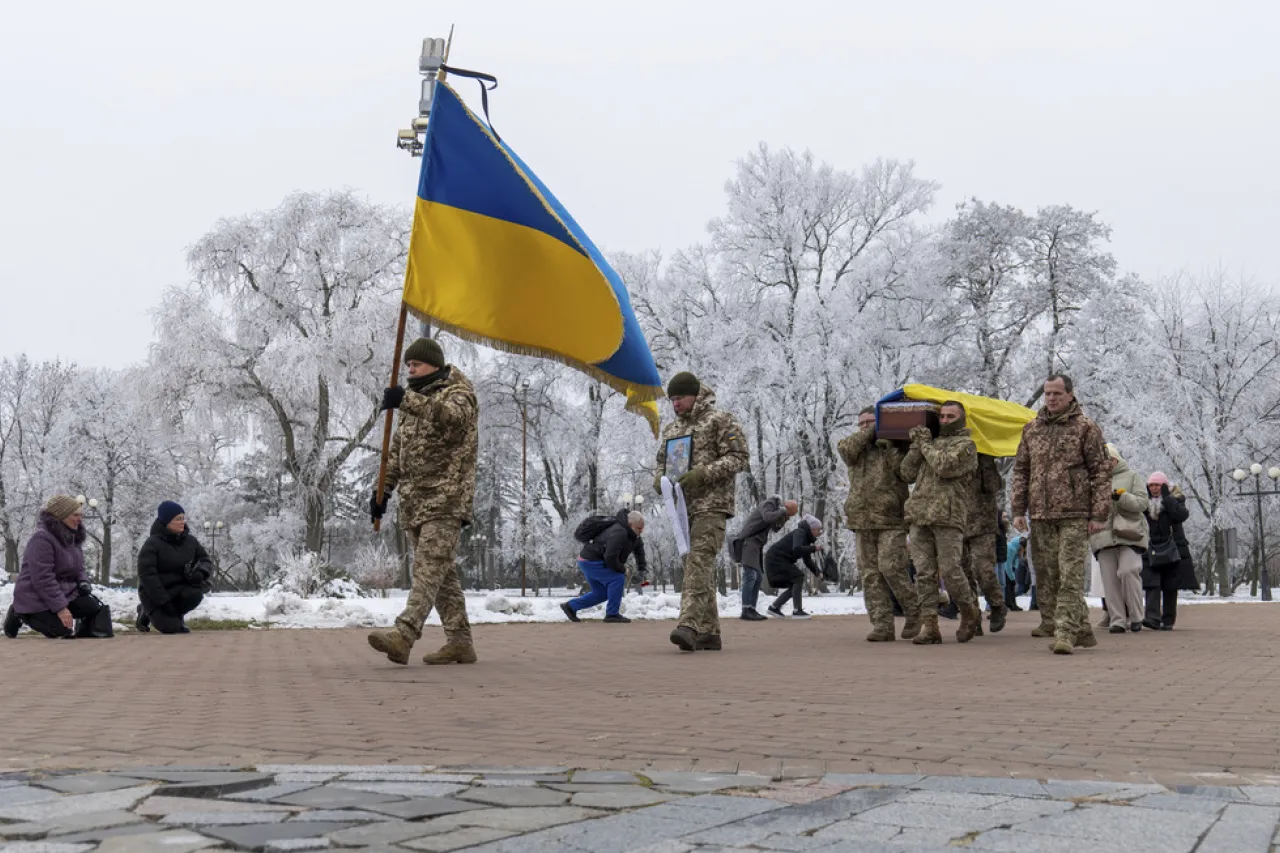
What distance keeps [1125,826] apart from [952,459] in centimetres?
714

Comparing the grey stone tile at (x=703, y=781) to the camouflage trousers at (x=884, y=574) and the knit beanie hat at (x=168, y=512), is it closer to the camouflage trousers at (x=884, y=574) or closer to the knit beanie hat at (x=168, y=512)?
the camouflage trousers at (x=884, y=574)

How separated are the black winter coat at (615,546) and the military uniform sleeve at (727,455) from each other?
691 centimetres

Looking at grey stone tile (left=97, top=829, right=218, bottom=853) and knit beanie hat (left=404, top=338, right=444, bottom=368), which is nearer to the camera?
grey stone tile (left=97, top=829, right=218, bottom=853)

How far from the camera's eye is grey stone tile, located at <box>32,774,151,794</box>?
3338 millimetres

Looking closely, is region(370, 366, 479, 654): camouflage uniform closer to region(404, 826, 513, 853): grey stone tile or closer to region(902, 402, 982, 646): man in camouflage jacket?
region(902, 402, 982, 646): man in camouflage jacket

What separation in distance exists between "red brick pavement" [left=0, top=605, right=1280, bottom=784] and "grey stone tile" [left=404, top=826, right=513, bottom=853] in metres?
1.12

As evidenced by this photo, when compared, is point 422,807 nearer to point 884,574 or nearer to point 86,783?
point 86,783

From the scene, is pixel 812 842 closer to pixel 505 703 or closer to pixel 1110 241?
pixel 505 703

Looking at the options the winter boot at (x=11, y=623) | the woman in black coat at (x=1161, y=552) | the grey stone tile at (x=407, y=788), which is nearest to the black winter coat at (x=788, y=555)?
the woman in black coat at (x=1161, y=552)

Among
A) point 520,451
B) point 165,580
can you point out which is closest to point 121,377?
point 520,451

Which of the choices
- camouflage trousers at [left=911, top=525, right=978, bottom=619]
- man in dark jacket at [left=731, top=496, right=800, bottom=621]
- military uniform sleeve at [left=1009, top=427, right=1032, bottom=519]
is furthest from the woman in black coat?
man in dark jacket at [left=731, top=496, right=800, bottom=621]

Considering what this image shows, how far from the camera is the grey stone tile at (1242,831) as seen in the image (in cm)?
270

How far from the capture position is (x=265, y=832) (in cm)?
281

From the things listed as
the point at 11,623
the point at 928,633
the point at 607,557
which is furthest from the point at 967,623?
the point at 11,623
